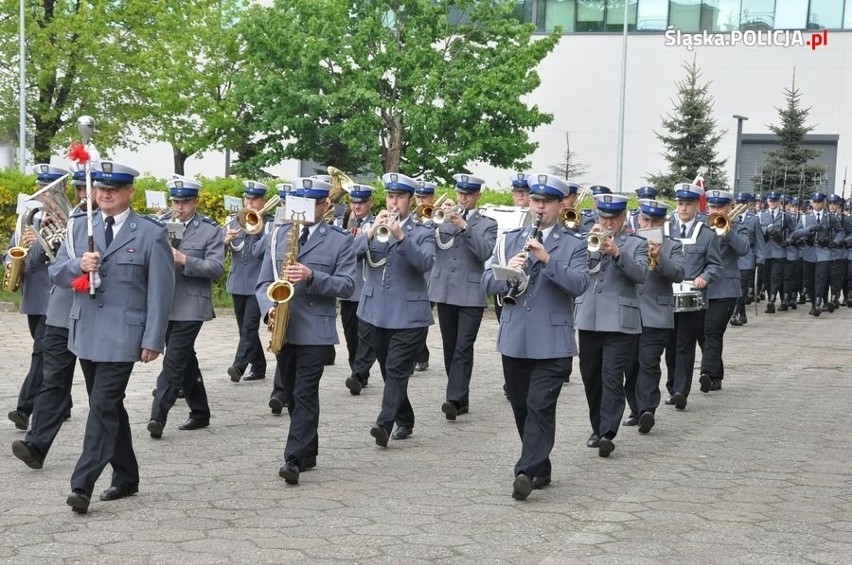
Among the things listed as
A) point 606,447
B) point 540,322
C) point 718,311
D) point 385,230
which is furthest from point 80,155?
point 718,311

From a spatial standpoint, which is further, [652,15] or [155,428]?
[652,15]

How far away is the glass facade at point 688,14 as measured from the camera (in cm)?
4512

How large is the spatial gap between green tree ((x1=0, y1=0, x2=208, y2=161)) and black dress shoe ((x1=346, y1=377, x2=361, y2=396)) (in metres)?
24.4

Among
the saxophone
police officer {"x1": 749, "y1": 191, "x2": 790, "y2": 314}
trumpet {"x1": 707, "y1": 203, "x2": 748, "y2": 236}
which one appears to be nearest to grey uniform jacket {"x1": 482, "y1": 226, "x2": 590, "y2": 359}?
the saxophone

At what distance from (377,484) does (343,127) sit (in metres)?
26.4

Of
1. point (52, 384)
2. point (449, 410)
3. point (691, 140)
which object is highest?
point (691, 140)

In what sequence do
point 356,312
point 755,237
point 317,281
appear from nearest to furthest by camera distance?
1. point 317,281
2. point 356,312
3. point 755,237

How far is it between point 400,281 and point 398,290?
9cm

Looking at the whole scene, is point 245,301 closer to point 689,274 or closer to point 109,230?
point 689,274

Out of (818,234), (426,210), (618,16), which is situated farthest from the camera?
(618,16)

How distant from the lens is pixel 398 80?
35250mm

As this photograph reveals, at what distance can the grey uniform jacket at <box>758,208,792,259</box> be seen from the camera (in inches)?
1014

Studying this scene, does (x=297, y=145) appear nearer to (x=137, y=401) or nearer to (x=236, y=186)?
(x=236, y=186)

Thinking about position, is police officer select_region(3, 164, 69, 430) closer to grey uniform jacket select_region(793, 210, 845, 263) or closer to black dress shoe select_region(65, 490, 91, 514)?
black dress shoe select_region(65, 490, 91, 514)
